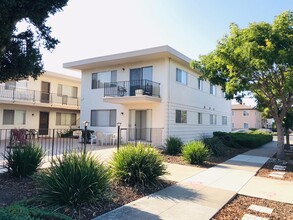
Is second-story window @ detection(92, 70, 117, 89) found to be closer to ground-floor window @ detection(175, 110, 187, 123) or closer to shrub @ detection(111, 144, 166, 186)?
ground-floor window @ detection(175, 110, 187, 123)

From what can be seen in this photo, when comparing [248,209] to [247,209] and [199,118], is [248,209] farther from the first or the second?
[199,118]

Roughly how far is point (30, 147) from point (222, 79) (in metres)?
10.1

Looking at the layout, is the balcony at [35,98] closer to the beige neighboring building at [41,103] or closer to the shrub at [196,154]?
the beige neighboring building at [41,103]

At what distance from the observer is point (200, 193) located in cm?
647

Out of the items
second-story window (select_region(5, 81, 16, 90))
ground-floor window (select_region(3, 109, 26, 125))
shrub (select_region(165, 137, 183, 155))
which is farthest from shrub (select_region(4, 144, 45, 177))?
ground-floor window (select_region(3, 109, 26, 125))

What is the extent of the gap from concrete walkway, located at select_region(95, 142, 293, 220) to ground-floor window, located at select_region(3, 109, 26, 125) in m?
17.9

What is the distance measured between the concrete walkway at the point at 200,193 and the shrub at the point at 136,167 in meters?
0.62

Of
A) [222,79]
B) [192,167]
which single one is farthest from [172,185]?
[222,79]

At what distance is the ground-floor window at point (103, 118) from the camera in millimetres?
19188

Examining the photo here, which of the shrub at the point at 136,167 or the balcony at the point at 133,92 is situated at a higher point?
the balcony at the point at 133,92

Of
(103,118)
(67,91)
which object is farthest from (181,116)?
(67,91)

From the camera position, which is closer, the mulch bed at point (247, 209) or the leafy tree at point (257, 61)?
the mulch bed at point (247, 209)

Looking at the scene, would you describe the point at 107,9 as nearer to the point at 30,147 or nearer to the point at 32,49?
the point at 32,49

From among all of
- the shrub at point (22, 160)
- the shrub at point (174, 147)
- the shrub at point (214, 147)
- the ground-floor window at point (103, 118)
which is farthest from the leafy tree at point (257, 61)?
the shrub at point (22, 160)
